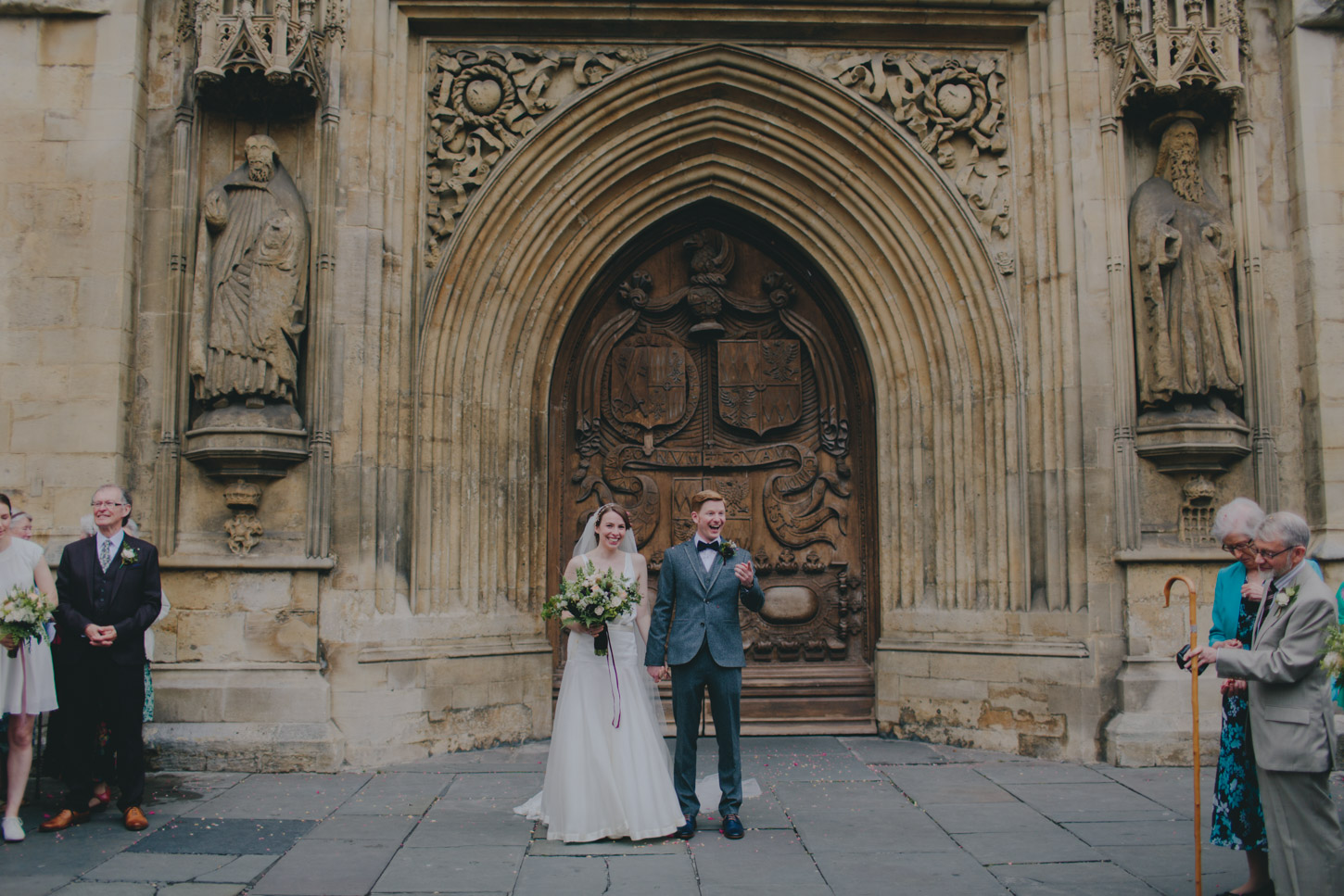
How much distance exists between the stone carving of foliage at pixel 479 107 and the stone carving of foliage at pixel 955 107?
2015mm

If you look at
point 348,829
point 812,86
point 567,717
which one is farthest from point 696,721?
point 812,86

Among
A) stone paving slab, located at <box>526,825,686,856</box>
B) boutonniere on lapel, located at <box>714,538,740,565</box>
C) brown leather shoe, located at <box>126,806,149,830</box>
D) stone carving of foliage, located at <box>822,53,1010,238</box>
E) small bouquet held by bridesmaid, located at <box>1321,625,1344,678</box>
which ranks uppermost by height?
stone carving of foliage, located at <box>822,53,1010,238</box>

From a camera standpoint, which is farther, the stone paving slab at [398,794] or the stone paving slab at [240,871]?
the stone paving slab at [398,794]

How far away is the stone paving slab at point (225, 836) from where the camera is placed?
516 centimetres

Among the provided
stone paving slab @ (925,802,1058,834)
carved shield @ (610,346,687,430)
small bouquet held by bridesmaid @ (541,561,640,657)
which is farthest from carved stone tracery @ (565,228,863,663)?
small bouquet held by bridesmaid @ (541,561,640,657)

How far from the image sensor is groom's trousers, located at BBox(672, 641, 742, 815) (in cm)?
548

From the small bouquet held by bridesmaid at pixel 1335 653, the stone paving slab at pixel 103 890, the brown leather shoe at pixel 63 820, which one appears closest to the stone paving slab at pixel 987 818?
the small bouquet held by bridesmaid at pixel 1335 653

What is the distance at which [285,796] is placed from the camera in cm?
633

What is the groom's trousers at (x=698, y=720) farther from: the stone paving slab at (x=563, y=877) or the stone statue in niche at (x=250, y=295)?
the stone statue in niche at (x=250, y=295)

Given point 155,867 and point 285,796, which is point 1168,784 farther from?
point 155,867

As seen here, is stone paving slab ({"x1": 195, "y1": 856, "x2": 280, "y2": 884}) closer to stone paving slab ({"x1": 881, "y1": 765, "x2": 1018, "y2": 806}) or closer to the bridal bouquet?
the bridal bouquet

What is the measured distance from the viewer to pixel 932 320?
336 inches

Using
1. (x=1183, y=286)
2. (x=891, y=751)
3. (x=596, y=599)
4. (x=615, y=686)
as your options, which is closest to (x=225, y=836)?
(x=615, y=686)

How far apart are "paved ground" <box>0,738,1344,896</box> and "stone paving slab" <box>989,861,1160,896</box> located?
1cm
